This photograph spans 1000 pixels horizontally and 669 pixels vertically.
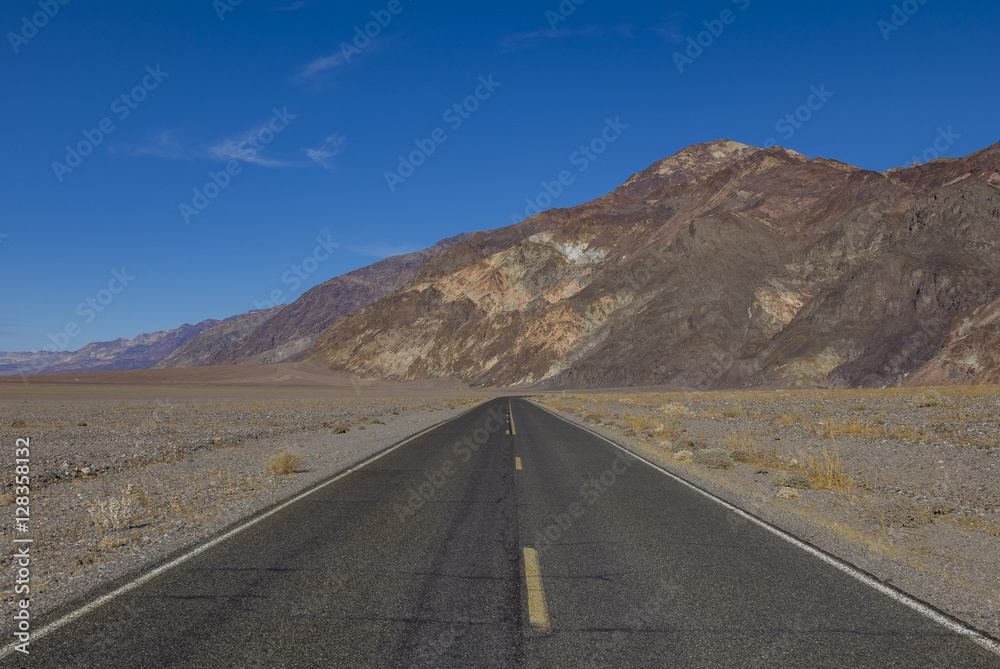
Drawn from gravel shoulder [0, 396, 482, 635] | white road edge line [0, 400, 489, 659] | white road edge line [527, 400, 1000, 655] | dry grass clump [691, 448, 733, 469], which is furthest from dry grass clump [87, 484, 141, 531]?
dry grass clump [691, 448, 733, 469]

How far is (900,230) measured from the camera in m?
86.5

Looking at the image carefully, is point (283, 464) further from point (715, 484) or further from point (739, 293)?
point (739, 293)

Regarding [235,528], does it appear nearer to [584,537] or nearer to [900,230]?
[584,537]

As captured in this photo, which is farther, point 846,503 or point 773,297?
point 773,297

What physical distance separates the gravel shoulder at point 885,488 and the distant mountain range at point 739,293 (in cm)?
4792

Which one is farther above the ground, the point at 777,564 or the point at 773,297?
the point at 773,297

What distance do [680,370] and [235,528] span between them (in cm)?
8768

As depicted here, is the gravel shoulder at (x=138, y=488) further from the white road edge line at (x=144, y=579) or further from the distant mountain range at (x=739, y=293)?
the distant mountain range at (x=739, y=293)

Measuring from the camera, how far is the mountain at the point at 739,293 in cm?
7269

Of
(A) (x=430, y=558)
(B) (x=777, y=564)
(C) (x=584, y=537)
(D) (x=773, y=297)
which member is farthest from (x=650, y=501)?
(D) (x=773, y=297)

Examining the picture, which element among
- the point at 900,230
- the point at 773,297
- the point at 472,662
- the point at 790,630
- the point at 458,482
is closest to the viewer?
the point at 472,662

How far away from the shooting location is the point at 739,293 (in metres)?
96.6

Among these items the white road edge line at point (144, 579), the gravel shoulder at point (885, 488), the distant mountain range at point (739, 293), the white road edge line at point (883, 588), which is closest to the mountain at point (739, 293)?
the distant mountain range at point (739, 293)

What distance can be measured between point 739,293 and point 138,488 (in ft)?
316
